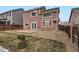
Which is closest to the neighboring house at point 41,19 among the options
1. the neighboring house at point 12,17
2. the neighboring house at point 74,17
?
the neighboring house at point 12,17

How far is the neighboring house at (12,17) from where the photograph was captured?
2299 mm

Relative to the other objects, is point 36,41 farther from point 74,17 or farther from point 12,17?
point 74,17

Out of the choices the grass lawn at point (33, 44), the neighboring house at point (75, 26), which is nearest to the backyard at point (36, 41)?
the grass lawn at point (33, 44)

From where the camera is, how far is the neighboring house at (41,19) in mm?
2291

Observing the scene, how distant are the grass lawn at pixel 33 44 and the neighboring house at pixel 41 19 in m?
0.15

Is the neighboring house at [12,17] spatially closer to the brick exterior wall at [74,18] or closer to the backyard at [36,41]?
the backyard at [36,41]

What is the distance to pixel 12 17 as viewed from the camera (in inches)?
90.9

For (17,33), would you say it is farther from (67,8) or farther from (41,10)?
(67,8)

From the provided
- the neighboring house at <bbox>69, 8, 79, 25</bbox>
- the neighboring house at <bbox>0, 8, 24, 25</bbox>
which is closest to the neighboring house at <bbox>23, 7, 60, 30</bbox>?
the neighboring house at <bbox>0, 8, 24, 25</bbox>

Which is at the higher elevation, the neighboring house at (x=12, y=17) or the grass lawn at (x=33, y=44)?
the neighboring house at (x=12, y=17)

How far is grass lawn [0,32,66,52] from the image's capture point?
2289 millimetres

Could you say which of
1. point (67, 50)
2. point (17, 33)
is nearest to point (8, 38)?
point (17, 33)

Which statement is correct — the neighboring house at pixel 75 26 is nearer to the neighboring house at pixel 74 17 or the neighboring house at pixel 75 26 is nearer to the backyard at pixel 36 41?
the neighboring house at pixel 74 17

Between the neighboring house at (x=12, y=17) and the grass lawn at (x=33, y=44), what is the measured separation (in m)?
0.16
